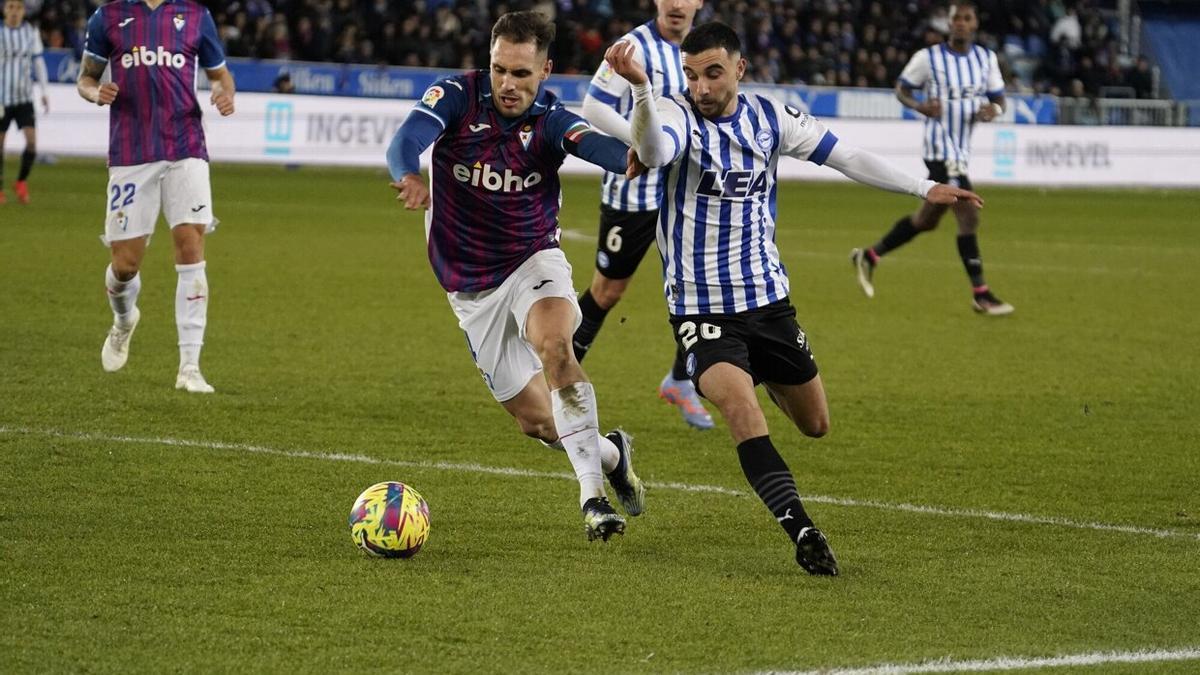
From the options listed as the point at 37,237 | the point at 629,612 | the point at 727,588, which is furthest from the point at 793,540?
the point at 37,237

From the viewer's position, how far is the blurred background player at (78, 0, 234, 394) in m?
9.23

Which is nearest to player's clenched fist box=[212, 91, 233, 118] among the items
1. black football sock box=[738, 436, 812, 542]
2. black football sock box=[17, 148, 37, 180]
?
black football sock box=[738, 436, 812, 542]

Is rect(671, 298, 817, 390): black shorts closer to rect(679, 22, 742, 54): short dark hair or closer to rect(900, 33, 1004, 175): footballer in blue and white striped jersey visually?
rect(679, 22, 742, 54): short dark hair

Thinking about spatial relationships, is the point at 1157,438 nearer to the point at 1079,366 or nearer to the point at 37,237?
the point at 1079,366

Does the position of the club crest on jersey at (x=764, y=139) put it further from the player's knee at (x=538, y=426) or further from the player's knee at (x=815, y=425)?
the player's knee at (x=538, y=426)

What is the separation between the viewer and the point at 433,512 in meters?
6.53

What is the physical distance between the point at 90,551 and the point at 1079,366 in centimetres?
745

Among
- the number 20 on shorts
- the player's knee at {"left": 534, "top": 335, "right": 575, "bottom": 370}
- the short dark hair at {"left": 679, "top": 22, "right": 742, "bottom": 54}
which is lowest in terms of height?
the player's knee at {"left": 534, "top": 335, "right": 575, "bottom": 370}

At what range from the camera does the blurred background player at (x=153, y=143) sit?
30.3ft

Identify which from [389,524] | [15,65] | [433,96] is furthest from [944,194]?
[15,65]

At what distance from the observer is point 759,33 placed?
33531 mm

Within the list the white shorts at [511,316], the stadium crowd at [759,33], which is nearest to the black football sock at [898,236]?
the white shorts at [511,316]

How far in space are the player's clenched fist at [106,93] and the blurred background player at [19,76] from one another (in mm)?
11193

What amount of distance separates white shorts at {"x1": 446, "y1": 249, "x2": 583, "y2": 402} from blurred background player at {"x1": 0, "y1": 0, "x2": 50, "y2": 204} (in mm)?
14452
